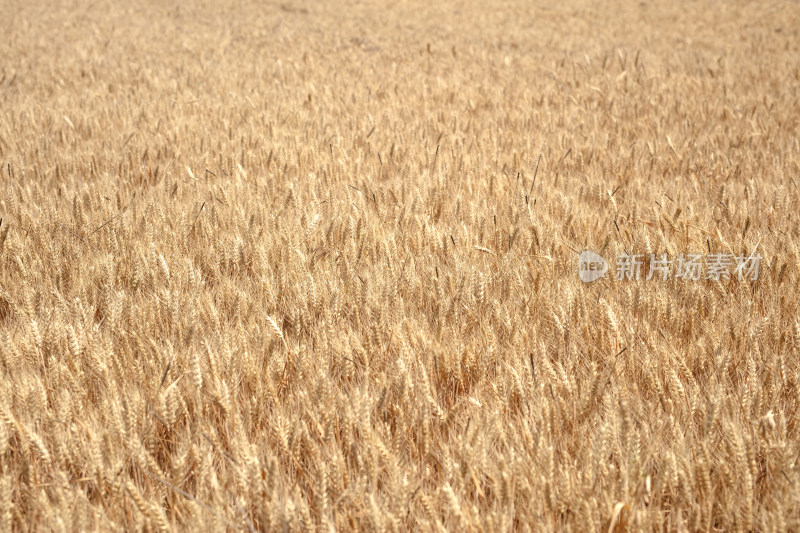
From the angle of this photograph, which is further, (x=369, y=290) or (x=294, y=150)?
(x=294, y=150)

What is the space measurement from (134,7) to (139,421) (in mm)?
14121

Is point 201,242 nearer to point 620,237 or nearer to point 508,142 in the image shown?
point 620,237

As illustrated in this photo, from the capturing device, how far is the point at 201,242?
7.36 ft

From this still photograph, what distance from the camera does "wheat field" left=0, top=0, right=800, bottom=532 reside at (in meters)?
1.08

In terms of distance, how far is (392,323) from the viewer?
164 cm

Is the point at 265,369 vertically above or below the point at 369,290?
below

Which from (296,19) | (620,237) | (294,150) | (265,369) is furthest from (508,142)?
(296,19)

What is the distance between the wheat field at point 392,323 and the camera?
3.54 feet

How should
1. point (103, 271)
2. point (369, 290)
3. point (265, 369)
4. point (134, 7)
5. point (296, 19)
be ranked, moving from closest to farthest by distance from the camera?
point (265, 369)
point (369, 290)
point (103, 271)
point (296, 19)
point (134, 7)

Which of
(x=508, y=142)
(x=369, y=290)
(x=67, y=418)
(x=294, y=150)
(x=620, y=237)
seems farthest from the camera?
(x=508, y=142)

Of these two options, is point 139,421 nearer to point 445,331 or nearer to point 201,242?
point 445,331

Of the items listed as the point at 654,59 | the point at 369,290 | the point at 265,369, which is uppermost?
the point at 654,59

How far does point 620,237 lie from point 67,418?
1831mm

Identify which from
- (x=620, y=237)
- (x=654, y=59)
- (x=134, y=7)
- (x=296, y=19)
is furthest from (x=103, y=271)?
(x=134, y=7)
